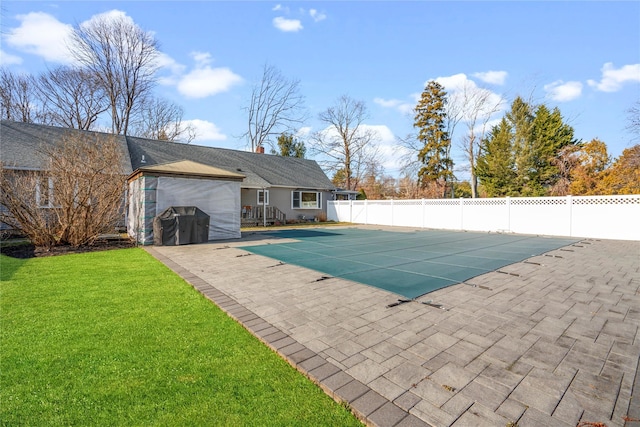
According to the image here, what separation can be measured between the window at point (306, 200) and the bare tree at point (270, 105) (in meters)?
10.6

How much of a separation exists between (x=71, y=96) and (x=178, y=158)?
1320cm

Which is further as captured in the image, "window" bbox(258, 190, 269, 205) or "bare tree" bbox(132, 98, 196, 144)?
"bare tree" bbox(132, 98, 196, 144)

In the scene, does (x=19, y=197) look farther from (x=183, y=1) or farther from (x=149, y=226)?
(x=183, y=1)

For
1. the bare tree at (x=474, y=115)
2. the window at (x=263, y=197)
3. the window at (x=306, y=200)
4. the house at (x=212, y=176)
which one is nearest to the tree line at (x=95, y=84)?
the house at (x=212, y=176)

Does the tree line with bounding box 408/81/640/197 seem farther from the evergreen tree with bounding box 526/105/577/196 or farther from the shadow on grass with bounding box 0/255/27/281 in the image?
the shadow on grass with bounding box 0/255/27/281

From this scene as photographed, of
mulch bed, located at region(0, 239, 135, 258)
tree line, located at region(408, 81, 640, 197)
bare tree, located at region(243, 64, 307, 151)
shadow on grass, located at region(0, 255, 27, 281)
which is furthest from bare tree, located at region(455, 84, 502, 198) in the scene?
shadow on grass, located at region(0, 255, 27, 281)

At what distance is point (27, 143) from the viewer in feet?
44.5

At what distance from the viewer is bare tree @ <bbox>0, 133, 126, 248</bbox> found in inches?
331

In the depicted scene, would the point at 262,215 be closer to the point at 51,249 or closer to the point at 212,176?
the point at 212,176

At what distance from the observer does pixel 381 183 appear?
3516cm

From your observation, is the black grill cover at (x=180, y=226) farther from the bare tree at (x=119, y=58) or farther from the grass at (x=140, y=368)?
the bare tree at (x=119, y=58)

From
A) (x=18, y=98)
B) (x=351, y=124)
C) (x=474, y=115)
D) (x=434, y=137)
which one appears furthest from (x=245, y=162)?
(x=474, y=115)

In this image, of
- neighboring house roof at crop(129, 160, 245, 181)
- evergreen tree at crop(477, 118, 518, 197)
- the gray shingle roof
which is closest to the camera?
neighboring house roof at crop(129, 160, 245, 181)

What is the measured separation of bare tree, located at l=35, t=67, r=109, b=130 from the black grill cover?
67.3 ft
